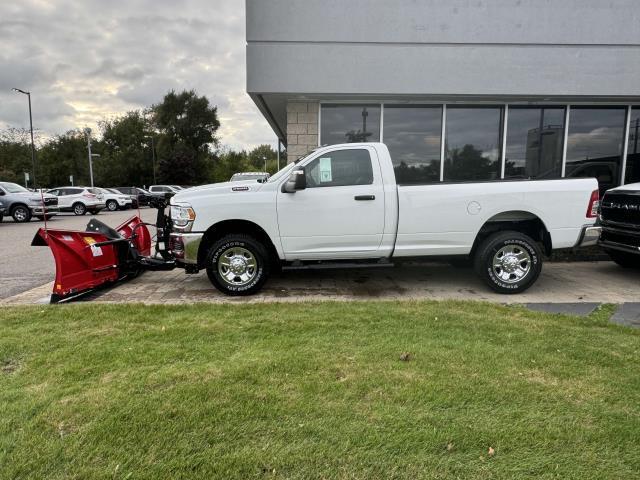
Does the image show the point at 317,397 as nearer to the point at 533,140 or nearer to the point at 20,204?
the point at 533,140

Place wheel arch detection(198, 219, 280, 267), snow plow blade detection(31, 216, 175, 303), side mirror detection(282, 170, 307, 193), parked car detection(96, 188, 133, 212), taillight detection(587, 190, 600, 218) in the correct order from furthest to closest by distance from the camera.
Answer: parked car detection(96, 188, 133, 212) → taillight detection(587, 190, 600, 218) → wheel arch detection(198, 219, 280, 267) → side mirror detection(282, 170, 307, 193) → snow plow blade detection(31, 216, 175, 303)

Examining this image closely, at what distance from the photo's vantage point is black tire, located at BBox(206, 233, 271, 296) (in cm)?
610

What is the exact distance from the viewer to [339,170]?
6.25m

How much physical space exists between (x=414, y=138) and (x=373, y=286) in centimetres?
467

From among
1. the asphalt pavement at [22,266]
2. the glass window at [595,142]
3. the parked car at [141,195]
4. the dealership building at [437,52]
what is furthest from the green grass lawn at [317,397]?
the glass window at [595,142]

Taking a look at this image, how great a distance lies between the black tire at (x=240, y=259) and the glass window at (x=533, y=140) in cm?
678

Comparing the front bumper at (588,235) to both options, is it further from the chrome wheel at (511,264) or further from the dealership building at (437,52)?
the dealership building at (437,52)

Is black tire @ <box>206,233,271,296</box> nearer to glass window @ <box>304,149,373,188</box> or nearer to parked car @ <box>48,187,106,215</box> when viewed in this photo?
glass window @ <box>304,149,373,188</box>

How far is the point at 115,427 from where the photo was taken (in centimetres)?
285

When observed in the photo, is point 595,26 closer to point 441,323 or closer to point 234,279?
point 441,323

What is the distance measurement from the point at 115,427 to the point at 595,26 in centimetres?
1116

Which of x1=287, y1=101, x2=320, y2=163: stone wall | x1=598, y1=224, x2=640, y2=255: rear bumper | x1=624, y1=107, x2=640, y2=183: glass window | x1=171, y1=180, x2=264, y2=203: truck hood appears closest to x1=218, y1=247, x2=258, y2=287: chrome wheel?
x1=171, y1=180, x2=264, y2=203: truck hood

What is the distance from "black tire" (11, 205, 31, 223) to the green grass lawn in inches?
700

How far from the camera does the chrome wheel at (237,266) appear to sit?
6.15 metres
